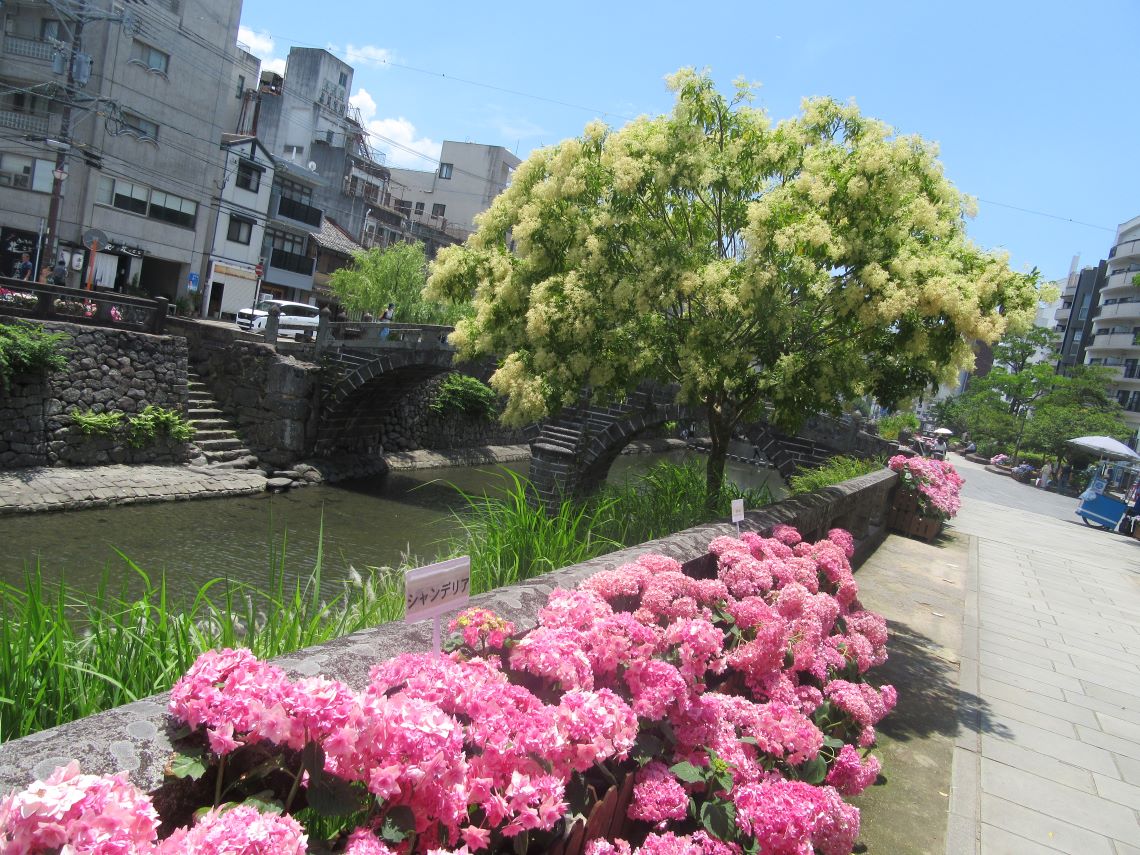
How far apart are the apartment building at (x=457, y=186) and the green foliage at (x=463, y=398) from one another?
94.9ft

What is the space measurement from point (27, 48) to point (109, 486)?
18925mm

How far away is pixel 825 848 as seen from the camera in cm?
291

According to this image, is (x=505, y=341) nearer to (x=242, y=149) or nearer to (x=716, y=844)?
(x=716, y=844)

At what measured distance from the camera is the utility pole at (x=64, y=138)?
23.8 m

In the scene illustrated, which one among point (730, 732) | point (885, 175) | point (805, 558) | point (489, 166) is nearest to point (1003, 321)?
point (885, 175)

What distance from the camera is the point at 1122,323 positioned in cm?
A: 5681

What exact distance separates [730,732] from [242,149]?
35.5 meters

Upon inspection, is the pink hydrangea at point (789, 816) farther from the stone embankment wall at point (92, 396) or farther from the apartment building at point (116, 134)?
the apartment building at point (116, 134)

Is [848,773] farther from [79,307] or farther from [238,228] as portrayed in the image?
[238,228]

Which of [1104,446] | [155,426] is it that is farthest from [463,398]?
[1104,446]

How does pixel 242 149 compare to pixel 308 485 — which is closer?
pixel 308 485

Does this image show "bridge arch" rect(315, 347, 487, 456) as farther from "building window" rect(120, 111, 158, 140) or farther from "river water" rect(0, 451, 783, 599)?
"building window" rect(120, 111, 158, 140)

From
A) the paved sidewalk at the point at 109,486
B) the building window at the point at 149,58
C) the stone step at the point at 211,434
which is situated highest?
the building window at the point at 149,58

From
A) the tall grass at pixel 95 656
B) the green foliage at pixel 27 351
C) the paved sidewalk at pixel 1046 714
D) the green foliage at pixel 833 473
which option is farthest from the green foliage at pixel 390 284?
the tall grass at pixel 95 656
